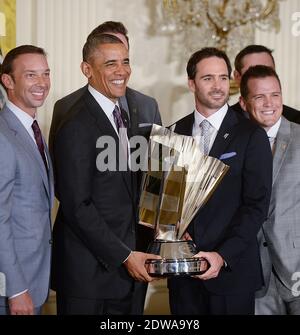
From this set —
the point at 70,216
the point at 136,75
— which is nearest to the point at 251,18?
the point at 136,75

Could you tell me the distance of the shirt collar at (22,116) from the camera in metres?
2.69

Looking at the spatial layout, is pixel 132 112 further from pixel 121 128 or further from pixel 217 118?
pixel 217 118

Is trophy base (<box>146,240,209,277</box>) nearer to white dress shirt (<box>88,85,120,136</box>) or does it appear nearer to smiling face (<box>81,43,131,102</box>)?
white dress shirt (<box>88,85,120,136</box>)

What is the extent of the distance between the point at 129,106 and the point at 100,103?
44 cm

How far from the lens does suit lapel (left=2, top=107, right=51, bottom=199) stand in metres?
2.62

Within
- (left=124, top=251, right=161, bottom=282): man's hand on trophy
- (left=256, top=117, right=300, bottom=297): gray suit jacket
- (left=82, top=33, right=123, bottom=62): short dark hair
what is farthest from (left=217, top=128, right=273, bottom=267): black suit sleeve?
(left=82, top=33, right=123, bottom=62): short dark hair

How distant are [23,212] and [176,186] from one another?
57 centimetres

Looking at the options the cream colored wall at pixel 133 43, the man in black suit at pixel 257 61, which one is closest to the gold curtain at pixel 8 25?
the cream colored wall at pixel 133 43

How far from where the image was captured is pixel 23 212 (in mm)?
2580

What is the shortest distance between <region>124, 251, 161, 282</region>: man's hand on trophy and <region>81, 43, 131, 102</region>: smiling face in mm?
631

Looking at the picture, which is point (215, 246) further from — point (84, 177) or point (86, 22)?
point (86, 22)

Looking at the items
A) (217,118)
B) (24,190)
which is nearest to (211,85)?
(217,118)

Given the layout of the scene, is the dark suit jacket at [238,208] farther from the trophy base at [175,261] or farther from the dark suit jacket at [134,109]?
the dark suit jacket at [134,109]

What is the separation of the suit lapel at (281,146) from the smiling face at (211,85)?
28 centimetres
